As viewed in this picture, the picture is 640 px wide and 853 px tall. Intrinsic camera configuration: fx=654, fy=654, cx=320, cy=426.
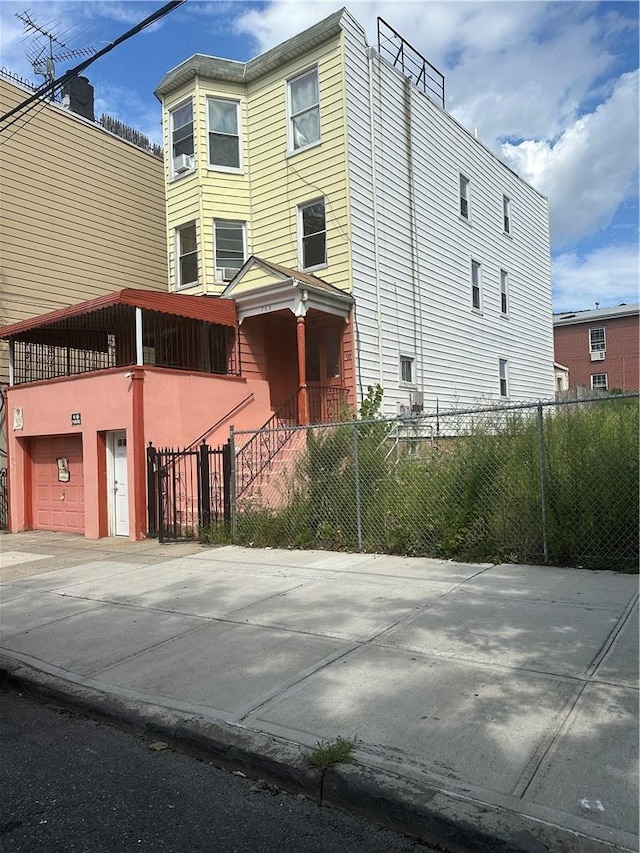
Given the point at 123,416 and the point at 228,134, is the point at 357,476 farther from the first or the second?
the point at 228,134

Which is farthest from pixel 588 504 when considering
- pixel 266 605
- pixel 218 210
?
pixel 218 210

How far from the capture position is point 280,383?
15891 millimetres

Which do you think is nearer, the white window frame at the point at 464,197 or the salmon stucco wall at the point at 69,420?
the salmon stucco wall at the point at 69,420

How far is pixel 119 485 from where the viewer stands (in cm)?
1287

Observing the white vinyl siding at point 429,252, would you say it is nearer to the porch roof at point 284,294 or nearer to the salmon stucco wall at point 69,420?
the porch roof at point 284,294

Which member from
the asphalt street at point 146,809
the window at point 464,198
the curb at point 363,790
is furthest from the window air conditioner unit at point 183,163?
the asphalt street at point 146,809

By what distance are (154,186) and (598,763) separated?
19263mm

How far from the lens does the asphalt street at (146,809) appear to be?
289 cm

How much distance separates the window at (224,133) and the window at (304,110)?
1.65 m

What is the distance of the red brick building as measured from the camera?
37.8 metres

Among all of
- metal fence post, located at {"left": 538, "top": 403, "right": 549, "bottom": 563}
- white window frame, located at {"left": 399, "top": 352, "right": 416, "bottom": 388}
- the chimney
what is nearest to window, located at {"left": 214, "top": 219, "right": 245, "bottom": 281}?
white window frame, located at {"left": 399, "top": 352, "right": 416, "bottom": 388}

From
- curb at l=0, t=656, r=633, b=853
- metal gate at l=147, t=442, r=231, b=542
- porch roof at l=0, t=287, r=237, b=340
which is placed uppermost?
porch roof at l=0, t=287, r=237, b=340

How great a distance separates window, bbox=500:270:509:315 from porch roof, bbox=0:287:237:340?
9.95 meters

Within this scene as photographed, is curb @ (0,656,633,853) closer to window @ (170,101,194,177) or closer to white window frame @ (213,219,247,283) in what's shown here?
white window frame @ (213,219,247,283)
